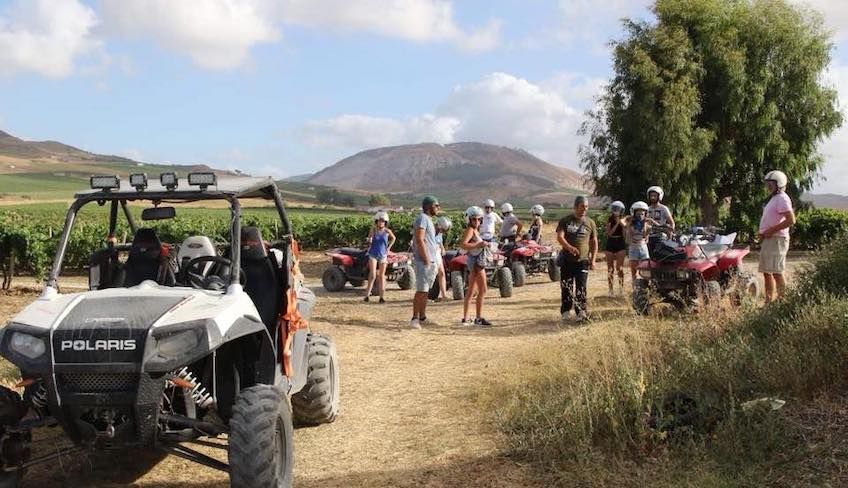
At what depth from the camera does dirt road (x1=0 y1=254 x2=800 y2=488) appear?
531 centimetres

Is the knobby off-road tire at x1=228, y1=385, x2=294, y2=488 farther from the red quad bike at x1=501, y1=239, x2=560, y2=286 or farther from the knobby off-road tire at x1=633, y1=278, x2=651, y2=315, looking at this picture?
the red quad bike at x1=501, y1=239, x2=560, y2=286

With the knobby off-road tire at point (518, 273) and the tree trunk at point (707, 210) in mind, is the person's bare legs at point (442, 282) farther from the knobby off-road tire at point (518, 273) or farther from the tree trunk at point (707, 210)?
the tree trunk at point (707, 210)

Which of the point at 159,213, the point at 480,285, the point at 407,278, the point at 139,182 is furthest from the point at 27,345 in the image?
the point at 407,278

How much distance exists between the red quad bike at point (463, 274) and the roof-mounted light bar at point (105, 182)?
898 cm

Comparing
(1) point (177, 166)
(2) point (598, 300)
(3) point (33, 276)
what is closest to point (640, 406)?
(2) point (598, 300)

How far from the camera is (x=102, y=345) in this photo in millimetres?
4109

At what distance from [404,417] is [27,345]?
11.0ft

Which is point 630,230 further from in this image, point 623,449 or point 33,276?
Result: point 33,276

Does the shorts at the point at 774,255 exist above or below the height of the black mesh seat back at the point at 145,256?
below

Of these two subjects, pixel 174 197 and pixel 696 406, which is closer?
pixel 174 197

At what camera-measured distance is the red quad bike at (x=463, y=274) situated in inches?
575

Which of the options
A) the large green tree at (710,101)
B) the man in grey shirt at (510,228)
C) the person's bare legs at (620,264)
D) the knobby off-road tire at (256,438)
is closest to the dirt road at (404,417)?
the person's bare legs at (620,264)

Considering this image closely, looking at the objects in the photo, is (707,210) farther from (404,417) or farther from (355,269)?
(404,417)

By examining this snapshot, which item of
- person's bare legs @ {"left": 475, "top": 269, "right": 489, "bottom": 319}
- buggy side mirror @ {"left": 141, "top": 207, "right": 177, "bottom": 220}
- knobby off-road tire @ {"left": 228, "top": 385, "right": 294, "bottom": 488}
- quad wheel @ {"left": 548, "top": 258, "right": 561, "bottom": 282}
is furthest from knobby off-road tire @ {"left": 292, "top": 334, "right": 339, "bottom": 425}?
quad wheel @ {"left": 548, "top": 258, "right": 561, "bottom": 282}
